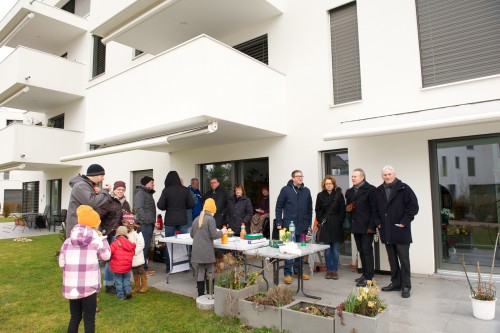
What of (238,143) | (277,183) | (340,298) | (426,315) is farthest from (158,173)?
(426,315)

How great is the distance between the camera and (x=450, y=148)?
20.6ft

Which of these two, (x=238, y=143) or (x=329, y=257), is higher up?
(x=238, y=143)

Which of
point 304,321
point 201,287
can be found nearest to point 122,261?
point 201,287

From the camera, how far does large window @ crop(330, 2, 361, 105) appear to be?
7.48 metres

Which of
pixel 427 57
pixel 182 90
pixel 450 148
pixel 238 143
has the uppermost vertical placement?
pixel 427 57

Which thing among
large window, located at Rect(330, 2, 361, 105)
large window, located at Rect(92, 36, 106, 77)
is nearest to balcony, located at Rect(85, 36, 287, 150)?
large window, located at Rect(330, 2, 361, 105)

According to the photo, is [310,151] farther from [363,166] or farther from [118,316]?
[118,316]

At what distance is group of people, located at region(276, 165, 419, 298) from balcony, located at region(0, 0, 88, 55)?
44.7 feet

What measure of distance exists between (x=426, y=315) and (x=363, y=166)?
10.8 ft

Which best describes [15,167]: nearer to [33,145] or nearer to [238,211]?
[33,145]

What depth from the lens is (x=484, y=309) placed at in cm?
409

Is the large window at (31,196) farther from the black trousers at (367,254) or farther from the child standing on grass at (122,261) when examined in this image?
the black trousers at (367,254)

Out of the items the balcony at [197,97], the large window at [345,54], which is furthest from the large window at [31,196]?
the large window at [345,54]

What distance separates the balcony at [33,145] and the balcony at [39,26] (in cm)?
451
